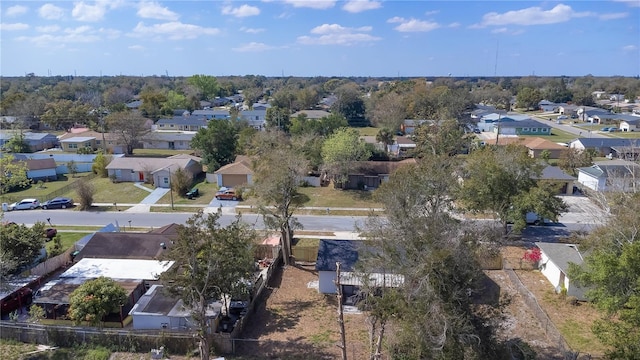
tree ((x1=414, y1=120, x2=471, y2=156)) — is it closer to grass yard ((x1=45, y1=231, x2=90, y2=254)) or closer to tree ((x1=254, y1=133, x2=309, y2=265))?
tree ((x1=254, y1=133, x2=309, y2=265))

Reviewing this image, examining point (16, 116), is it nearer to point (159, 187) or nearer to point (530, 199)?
point (159, 187)

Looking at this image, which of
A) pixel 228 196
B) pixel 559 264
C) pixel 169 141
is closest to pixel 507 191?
pixel 559 264

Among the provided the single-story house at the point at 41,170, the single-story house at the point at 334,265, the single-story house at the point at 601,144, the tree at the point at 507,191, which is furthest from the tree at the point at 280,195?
the single-story house at the point at 601,144

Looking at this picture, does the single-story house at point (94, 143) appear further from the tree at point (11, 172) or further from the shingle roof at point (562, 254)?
the shingle roof at point (562, 254)

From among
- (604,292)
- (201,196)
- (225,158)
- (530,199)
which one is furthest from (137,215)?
(604,292)

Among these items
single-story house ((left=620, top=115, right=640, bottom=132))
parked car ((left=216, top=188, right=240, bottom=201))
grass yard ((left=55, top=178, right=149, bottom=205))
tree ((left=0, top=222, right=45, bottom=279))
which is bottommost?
grass yard ((left=55, top=178, right=149, bottom=205))

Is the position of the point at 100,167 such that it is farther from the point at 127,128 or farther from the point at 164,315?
the point at 164,315

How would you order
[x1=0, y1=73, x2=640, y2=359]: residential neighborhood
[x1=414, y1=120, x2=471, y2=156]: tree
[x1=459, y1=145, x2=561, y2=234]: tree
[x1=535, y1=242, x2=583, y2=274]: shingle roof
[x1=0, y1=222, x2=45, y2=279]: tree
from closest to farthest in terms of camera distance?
[x1=0, y1=73, x2=640, y2=359]: residential neighborhood
[x1=0, y1=222, x2=45, y2=279]: tree
[x1=535, y1=242, x2=583, y2=274]: shingle roof
[x1=459, y1=145, x2=561, y2=234]: tree
[x1=414, y1=120, x2=471, y2=156]: tree

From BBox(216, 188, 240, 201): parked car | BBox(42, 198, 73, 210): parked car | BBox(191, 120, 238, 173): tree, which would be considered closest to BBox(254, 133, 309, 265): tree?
BBox(216, 188, 240, 201): parked car
